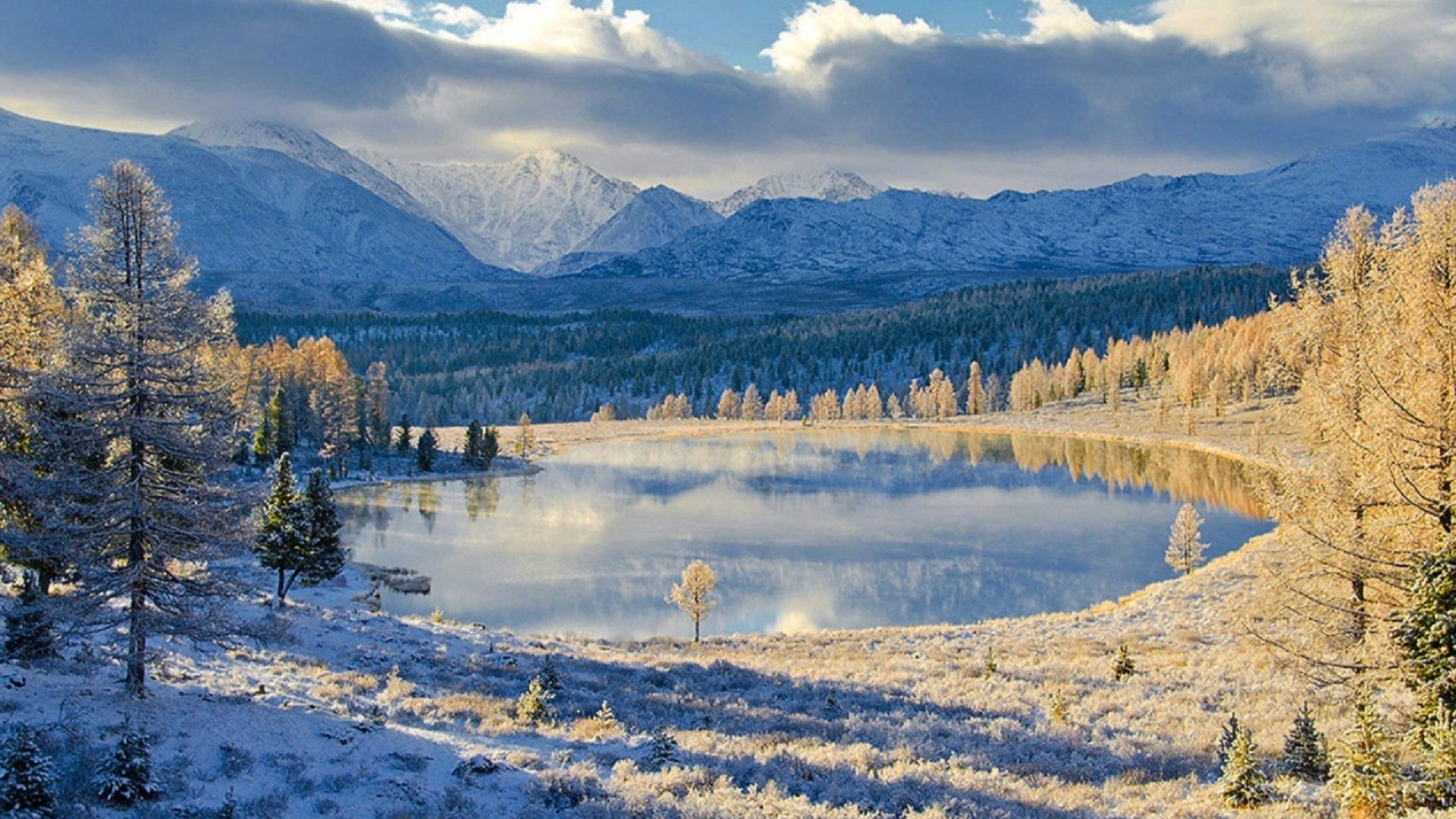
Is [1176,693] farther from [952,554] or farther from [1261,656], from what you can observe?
[952,554]

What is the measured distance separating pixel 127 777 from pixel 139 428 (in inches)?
271

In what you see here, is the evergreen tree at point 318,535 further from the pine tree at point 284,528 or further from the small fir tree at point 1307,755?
the small fir tree at point 1307,755

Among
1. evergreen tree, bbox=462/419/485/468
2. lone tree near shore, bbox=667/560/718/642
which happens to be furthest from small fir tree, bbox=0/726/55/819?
evergreen tree, bbox=462/419/485/468

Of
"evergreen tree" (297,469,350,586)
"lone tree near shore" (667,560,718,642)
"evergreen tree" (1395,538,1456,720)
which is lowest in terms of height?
"lone tree near shore" (667,560,718,642)

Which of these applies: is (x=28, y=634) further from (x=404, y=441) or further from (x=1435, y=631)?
(x=404, y=441)

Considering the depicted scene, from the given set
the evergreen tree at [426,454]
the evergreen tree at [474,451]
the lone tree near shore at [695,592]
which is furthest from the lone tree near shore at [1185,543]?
the evergreen tree at [426,454]

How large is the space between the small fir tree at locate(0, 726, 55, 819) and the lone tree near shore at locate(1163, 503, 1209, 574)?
55777 millimetres

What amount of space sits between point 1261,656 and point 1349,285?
11713 millimetres

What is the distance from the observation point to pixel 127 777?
14141mm

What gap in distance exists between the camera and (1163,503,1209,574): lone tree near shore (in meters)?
55.2

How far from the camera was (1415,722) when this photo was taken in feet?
46.4

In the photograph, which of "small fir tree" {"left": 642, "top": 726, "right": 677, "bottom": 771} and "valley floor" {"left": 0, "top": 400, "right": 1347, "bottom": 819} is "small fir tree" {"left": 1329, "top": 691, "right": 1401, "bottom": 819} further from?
"small fir tree" {"left": 642, "top": 726, "right": 677, "bottom": 771}

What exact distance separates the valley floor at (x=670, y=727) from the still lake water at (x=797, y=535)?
16905 mm

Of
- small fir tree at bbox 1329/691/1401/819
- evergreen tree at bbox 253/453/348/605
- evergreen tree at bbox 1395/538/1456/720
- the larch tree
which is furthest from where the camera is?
evergreen tree at bbox 253/453/348/605
